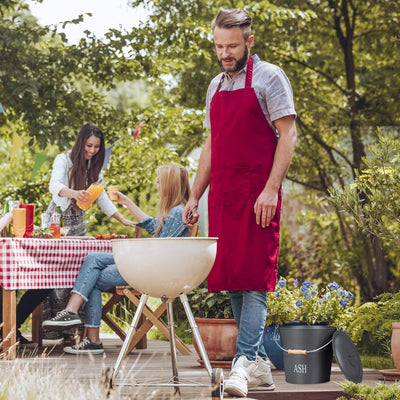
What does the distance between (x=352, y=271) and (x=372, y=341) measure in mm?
2393

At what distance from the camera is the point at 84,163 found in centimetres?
478

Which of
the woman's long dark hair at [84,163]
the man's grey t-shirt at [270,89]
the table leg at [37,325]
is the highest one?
the man's grey t-shirt at [270,89]

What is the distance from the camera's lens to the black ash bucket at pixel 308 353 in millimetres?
3232

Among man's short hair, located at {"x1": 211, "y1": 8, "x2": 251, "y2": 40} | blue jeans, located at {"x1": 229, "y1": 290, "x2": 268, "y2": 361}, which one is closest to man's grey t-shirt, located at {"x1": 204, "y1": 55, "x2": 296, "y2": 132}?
man's short hair, located at {"x1": 211, "y1": 8, "x2": 251, "y2": 40}

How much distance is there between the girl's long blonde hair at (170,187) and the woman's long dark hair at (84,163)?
852mm

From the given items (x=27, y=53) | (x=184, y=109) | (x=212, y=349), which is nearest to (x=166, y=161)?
(x=184, y=109)

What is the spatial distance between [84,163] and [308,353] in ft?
7.26

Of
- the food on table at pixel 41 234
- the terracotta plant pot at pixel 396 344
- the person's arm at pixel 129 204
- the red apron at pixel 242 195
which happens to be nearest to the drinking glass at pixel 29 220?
the food on table at pixel 41 234

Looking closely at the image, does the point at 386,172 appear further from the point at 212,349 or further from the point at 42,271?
the point at 42,271

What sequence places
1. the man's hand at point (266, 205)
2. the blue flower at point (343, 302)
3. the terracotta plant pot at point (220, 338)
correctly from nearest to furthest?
the man's hand at point (266, 205)
the blue flower at point (343, 302)
the terracotta plant pot at point (220, 338)

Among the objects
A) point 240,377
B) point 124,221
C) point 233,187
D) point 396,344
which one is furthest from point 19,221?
point 396,344

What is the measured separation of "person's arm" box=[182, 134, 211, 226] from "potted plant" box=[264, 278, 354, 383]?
688 millimetres

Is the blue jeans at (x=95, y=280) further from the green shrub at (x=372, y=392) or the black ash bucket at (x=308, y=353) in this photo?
the green shrub at (x=372, y=392)

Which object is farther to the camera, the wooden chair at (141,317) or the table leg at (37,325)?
the table leg at (37,325)
